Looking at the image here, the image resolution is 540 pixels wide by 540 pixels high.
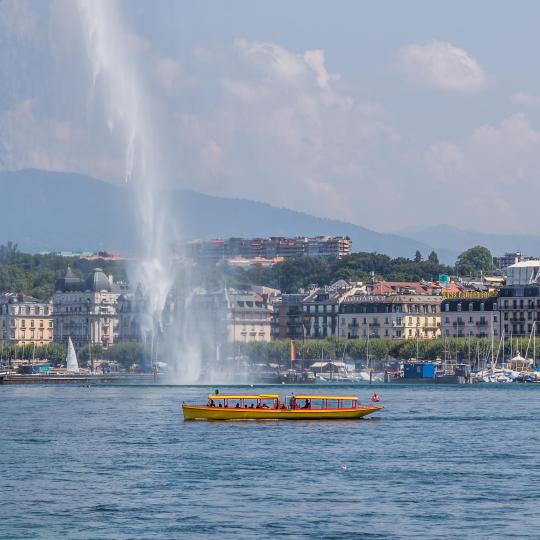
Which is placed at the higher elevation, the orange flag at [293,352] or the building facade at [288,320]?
the building facade at [288,320]

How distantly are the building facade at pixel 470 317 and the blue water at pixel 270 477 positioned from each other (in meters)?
81.3

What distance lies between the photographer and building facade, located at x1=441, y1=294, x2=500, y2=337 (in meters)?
167

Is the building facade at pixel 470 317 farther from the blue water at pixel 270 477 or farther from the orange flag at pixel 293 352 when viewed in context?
the blue water at pixel 270 477

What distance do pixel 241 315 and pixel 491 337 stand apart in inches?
1459

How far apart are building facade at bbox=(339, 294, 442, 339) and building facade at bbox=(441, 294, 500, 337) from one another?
189 inches

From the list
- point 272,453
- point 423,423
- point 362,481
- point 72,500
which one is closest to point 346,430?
point 423,423

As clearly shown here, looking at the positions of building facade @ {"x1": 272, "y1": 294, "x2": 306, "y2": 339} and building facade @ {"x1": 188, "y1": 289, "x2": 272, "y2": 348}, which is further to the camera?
building facade @ {"x1": 272, "y1": 294, "x2": 306, "y2": 339}

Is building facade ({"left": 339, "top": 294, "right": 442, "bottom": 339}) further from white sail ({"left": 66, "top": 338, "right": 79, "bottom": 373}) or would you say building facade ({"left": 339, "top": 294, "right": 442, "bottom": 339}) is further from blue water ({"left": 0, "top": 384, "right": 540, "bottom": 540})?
blue water ({"left": 0, "top": 384, "right": 540, "bottom": 540})

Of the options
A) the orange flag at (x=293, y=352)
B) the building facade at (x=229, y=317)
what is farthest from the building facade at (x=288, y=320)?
the orange flag at (x=293, y=352)

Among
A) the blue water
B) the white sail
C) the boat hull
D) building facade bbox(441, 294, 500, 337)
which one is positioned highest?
building facade bbox(441, 294, 500, 337)

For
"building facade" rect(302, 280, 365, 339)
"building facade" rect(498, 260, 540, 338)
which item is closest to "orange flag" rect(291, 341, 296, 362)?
"building facade" rect(302, 280, 365, 339)

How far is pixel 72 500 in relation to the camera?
1868 inches

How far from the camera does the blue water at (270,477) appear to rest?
141 ft

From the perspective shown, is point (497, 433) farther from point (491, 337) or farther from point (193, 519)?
point (491, 337)
